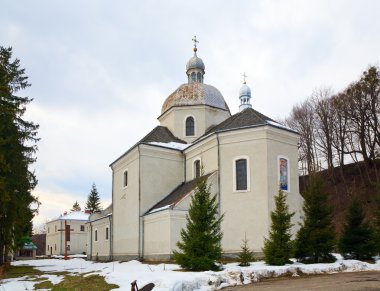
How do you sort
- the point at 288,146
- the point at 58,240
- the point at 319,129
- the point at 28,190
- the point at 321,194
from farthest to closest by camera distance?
the point at 58,240 → the point at 319,129 → the point at 288,146 → the point at 28,190 → the point at 321,194

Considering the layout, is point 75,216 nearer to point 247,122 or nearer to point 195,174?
point 195,174

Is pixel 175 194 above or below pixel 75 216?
above

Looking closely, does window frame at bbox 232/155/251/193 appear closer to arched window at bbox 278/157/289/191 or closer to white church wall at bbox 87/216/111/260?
arched window at bbox 278/157/289/191

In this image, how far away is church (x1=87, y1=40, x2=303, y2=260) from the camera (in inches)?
946

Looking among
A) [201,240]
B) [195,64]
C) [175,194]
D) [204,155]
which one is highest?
[195,64]

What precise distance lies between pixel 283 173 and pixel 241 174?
2.46m

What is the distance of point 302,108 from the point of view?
1913 inches

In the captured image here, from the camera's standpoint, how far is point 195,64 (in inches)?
1399

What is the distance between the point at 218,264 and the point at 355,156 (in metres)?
29.9

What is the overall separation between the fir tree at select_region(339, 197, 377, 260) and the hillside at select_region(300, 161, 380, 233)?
15.2 m

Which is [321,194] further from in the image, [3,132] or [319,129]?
[319,129]

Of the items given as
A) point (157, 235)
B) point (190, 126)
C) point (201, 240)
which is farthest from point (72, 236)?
point (201, 240)

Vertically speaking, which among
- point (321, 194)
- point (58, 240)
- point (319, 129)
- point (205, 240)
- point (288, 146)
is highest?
point (319, 129)

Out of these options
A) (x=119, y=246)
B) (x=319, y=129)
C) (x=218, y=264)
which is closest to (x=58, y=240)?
(x=119, y=246)
